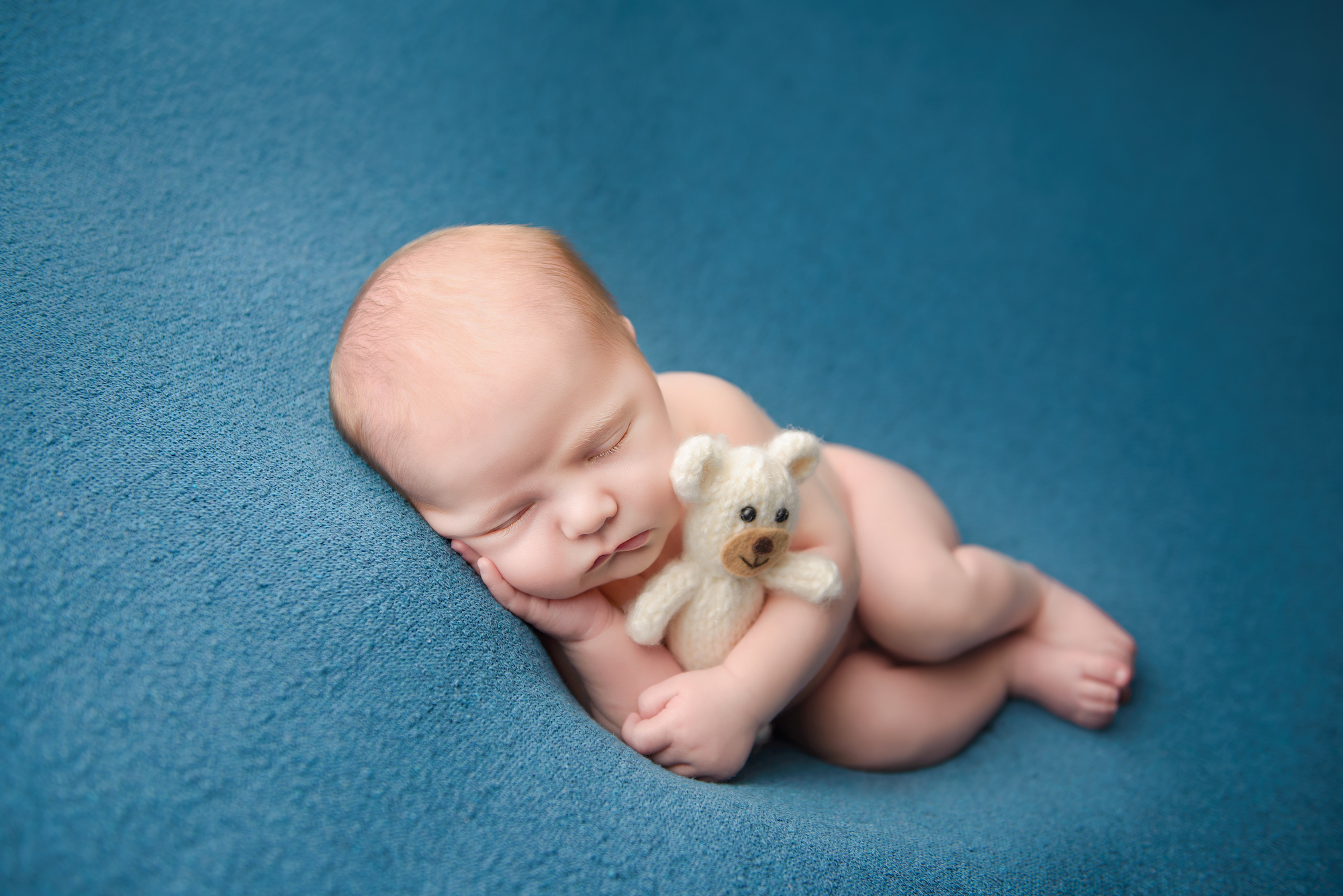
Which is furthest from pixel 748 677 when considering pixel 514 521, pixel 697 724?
pixel 514 521

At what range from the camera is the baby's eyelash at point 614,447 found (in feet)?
2.78

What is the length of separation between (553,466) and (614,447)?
0.07 meters

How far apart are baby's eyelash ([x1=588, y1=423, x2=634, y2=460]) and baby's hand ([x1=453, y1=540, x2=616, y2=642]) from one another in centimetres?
16

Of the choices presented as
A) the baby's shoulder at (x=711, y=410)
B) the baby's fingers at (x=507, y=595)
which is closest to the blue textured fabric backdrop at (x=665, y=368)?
the baby's fingers at (x=507, y=595)

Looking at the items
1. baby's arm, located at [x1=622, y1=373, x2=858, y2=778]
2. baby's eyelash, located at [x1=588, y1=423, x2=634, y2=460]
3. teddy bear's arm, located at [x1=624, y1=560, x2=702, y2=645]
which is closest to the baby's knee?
baby's arm, located at [x1=622, y1=373, x2=858, y2=778]

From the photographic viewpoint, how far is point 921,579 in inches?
44.3

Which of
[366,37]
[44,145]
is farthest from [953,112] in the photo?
→ [44,145]

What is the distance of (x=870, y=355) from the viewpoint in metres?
1.59

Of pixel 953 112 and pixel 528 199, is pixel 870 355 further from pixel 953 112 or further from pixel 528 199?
pixel 528 199

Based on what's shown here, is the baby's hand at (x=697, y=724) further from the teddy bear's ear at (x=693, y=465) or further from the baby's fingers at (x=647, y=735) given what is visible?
the teddy bear's ear at (x=693, y=465)

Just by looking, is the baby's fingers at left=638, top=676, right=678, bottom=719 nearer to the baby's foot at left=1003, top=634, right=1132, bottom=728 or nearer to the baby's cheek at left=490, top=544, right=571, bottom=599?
the baby's cheek at left=490, top=544, right=571, bottom=599

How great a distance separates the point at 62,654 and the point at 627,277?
107 centimetres

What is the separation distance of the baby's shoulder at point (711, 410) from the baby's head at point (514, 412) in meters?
0.16

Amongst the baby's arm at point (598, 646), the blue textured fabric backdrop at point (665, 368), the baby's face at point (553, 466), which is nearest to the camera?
the blue textured fabric backdrop at point (665, 368)
